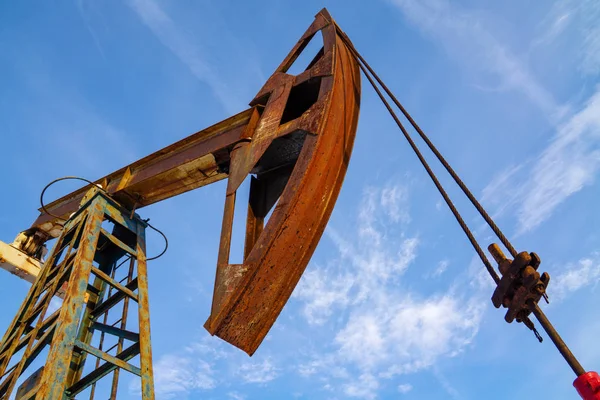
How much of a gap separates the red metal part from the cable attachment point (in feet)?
1.26

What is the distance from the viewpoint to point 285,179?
13.2 ft

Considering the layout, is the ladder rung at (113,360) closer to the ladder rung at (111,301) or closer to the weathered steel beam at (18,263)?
the ladder rung at (111,301)

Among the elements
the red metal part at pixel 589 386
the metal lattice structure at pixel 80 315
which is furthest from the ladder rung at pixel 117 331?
the red metal part at pixel 589 386

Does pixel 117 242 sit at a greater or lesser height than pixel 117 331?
greater

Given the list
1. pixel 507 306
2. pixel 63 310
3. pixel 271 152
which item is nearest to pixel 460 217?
pixel 507 306

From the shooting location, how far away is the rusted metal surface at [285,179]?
290 cm

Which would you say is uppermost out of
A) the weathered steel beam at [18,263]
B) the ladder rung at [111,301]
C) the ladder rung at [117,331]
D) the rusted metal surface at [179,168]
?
the weathered steel beam at [18,263]

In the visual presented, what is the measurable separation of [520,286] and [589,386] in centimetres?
45

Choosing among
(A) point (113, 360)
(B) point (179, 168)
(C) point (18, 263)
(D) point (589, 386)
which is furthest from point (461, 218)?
(C) point (18, 263)

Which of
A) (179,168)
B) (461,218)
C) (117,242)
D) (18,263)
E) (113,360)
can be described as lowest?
(461,218)

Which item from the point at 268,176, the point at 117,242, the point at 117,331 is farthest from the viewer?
the point at 117,242

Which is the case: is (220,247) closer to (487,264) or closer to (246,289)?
(246,289)

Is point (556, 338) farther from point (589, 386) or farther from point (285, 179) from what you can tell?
point (285, 179)

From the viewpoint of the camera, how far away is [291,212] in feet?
10.1
